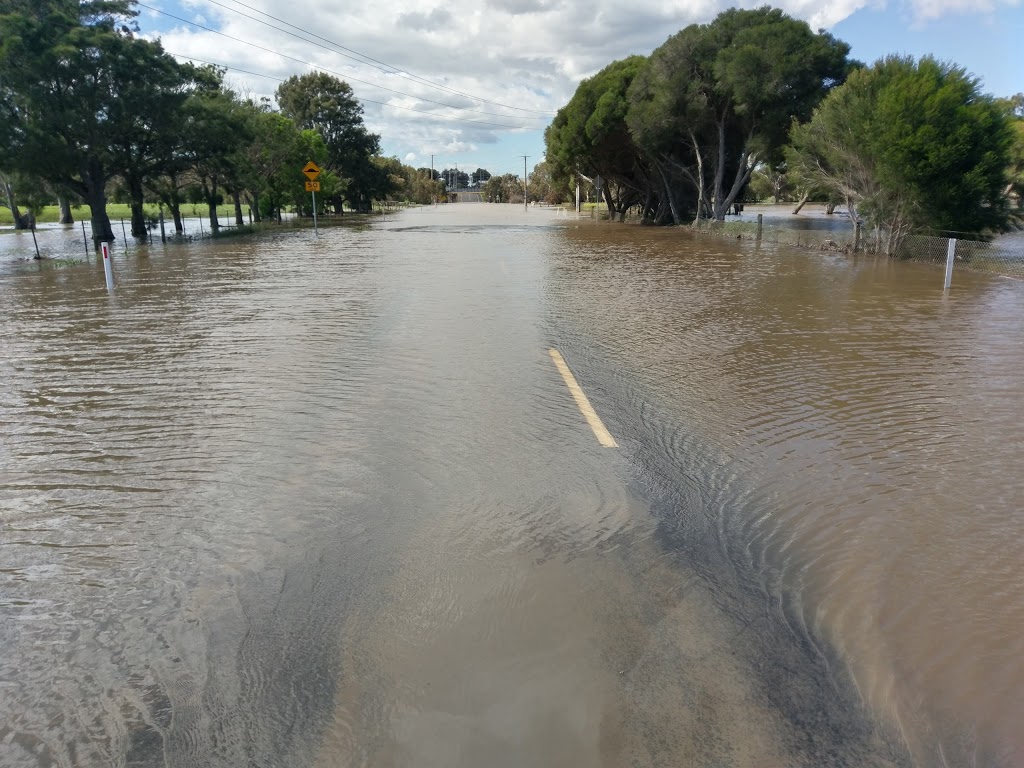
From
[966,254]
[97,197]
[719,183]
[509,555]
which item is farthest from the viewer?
[719,183]

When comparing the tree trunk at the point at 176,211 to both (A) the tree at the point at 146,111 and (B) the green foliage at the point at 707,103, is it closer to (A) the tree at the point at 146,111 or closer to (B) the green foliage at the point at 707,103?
(A) the tree at the point at 146,111

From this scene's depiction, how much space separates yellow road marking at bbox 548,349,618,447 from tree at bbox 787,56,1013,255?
647 inches

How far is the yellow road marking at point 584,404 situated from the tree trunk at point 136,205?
105 ft

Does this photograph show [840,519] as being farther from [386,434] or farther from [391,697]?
[386,434]

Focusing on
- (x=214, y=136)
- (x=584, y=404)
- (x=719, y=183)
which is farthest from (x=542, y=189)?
(x=584, y=404)

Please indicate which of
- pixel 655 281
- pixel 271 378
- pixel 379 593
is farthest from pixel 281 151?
A: pixel 379 593

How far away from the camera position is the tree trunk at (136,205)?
34.3 m

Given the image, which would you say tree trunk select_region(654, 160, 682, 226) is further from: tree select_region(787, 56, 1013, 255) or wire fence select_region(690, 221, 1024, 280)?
tree select_region(787, 56, 1013, 255)

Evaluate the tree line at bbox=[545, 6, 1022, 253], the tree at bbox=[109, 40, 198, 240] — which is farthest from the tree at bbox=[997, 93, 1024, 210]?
the tree at bbox=[109, 40, 198, 240]

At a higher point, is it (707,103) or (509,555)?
(707,103)

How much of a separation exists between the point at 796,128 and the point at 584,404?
2373cm

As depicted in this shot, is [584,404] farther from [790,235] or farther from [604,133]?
[604,133]

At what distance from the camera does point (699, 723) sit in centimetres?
292

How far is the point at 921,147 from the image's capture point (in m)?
20.1
